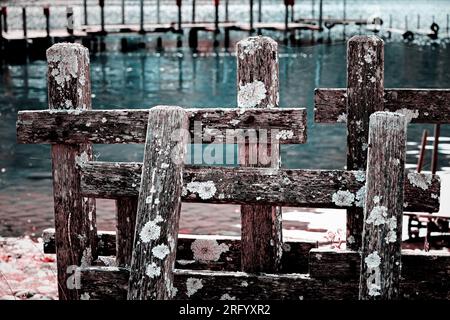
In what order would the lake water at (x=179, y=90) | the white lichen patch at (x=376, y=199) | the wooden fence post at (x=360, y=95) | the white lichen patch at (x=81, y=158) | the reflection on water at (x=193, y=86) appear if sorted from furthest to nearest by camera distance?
1. the reflection on water at (x=193, y=86)
2. the lake water at (x=179, y=90)
3. the white lichen patch at (x=81, y=158)
4. the wooden fence post at (x=360, y=95)
5. the white lichen patch at (x=376, y=199)

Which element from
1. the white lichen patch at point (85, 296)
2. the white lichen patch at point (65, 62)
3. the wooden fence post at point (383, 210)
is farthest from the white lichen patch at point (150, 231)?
the white lichen patch at point (65, 62)

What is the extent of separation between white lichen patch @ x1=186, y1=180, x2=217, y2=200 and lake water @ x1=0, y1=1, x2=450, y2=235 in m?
1.62

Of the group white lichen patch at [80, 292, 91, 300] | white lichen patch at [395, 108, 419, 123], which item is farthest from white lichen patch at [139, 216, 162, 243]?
white lichen patch at [395, 108, 419, 123]

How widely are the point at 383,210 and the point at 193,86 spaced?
45944 mm

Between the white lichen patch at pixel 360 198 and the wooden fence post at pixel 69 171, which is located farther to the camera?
the wooden fence post at pixel 69 171

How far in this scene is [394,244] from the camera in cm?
385

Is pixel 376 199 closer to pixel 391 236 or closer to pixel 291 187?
pixel 391 236

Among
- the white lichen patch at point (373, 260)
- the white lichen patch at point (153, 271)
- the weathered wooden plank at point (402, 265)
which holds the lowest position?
the weathered wooden plank at point (402, 265)

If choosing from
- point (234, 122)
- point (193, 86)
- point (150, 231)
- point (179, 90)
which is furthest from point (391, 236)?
point (193, 86)

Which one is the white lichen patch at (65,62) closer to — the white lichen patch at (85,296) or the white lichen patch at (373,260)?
the white lichen patch at (85,296)

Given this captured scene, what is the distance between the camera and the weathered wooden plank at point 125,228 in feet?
17.9

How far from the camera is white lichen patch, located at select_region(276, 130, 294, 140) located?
492 centimetres

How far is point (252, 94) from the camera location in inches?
201
